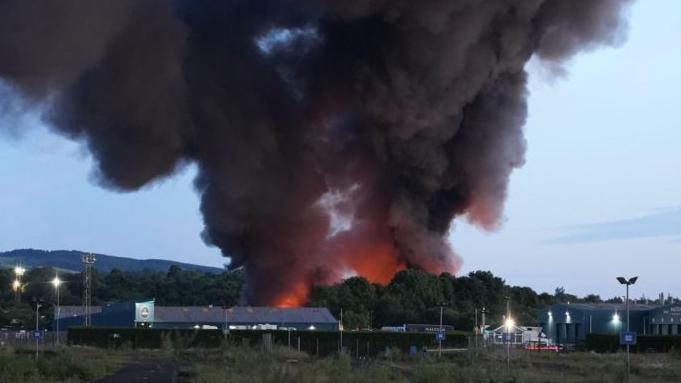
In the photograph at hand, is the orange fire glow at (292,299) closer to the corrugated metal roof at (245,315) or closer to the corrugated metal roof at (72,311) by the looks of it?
the corrugated metal roof at (245,315)

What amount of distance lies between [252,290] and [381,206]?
48.1 feet

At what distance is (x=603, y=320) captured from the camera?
78.7 meters

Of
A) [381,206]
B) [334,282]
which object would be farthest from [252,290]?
[381,206]

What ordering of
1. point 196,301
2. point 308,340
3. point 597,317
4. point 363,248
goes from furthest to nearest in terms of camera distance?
point 196,301, point 363,248, point 597,317, point 308,340

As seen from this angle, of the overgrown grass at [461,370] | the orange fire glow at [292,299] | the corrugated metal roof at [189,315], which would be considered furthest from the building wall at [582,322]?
the corrugated metal roof at [189,315]

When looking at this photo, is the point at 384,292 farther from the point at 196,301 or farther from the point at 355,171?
the point at 196,301

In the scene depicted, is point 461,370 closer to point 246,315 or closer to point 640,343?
point 640,343

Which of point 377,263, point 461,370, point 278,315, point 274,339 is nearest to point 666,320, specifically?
point 274,339

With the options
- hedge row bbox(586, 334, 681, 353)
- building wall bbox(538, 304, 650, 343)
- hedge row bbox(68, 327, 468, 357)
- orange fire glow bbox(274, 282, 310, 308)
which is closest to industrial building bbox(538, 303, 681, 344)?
building wall bbox(538, 304, 650, 343)

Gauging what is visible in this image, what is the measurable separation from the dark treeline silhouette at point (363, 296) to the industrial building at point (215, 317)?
6494 millimetres

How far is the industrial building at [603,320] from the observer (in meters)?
74.8

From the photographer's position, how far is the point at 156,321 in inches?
3223

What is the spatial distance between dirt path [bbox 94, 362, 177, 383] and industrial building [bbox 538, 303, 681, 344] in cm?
3847

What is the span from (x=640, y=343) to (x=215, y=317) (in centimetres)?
3559
